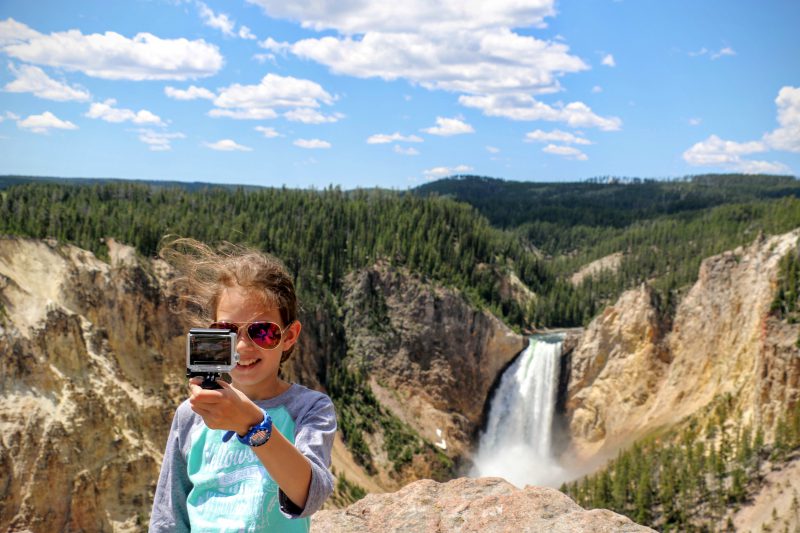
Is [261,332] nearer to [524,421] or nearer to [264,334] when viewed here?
[264,334]

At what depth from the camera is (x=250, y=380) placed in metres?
4.59

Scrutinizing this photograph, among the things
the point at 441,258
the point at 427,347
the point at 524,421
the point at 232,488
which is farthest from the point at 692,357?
the point at 232,488

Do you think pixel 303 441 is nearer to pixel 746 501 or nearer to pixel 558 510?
pixel 558 510

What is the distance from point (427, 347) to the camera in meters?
70.4

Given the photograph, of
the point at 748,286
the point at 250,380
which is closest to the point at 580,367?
the point at 748,286

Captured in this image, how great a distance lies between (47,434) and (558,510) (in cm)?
3216

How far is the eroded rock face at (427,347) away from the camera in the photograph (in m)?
67.8

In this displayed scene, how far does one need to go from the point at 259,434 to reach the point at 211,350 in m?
0.53

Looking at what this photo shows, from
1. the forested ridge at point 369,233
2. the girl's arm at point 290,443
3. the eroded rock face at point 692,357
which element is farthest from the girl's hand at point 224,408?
the forested ridge at point 369,233

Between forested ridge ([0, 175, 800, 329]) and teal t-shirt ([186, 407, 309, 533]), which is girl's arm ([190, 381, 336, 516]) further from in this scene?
forested ridge ([0, 175, 800, 329])

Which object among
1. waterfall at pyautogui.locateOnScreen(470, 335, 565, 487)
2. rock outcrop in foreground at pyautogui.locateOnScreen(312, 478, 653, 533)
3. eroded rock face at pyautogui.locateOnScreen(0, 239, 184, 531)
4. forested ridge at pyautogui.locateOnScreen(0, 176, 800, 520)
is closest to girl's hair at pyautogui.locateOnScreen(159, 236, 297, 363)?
rock outcrop in foreground at pyautogui.locateOnScreen(312, 478, 653, 533)

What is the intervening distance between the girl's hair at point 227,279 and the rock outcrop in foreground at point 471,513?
403 cm

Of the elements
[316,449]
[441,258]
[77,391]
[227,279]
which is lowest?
[77,391]

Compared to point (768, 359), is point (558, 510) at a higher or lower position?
higher
